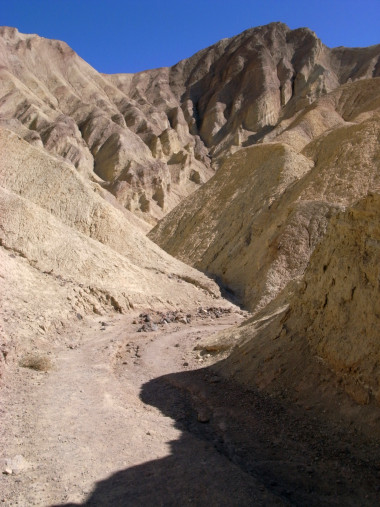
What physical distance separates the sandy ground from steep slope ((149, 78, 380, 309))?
442 inches

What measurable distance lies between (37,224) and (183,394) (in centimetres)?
1401

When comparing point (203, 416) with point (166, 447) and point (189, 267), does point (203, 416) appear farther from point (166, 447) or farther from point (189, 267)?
point (189, 267)

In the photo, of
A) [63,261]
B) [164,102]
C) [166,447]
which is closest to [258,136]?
[164,102]

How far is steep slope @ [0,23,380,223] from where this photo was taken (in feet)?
190

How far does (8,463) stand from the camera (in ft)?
18.3

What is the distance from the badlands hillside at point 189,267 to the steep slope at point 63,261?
0.30ft

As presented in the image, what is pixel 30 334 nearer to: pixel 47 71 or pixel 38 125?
pixel 38 125

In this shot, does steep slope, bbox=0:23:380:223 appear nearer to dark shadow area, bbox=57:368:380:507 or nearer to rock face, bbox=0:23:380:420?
rock face, bbox=0:23:380:420

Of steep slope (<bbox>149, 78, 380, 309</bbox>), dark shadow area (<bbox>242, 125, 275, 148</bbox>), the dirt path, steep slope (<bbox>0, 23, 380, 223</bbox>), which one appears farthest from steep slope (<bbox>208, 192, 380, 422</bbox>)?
dark shadow area (<bbox>242, 125, 275, 148</bbox>)

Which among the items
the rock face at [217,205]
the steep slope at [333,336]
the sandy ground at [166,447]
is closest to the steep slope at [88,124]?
the rock face at [217,205]

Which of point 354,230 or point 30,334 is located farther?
point 30,334

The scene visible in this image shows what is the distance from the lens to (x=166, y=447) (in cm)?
614

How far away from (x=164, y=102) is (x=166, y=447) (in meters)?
87.1

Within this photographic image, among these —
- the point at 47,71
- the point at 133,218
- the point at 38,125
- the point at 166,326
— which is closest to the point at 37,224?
the point at 166,326
